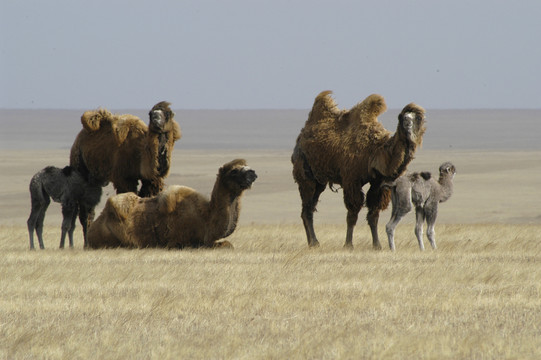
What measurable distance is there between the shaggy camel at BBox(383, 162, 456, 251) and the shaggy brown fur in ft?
9.36

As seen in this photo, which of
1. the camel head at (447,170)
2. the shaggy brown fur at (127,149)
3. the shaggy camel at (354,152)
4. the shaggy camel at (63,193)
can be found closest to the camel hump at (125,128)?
the shaggy brown fur at (127,149)

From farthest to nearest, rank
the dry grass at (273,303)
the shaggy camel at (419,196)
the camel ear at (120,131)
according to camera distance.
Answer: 1. the camel ear at (120,131)
2. the shaggy camel at (419,196)
3. the dry grass at (273,303)

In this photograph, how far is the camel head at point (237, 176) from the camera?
13.2 meters

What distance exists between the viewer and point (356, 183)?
13.6 metres

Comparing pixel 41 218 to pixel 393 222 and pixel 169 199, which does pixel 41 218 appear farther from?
pixel 393 222

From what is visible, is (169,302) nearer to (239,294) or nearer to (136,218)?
(239,294)

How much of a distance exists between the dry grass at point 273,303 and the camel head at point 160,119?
159 centimetres

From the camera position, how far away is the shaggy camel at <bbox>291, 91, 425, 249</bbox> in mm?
13117

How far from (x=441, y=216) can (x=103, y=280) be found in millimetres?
14936

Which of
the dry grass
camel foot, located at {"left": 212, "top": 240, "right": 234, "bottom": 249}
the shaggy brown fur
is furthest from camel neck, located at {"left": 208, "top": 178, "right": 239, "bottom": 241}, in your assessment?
the shaggy brown fur


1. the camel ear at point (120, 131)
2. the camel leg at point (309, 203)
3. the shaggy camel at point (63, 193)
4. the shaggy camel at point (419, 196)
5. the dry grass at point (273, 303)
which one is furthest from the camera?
the camel leg at point (309, 203)

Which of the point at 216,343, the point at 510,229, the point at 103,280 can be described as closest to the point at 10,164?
the point at 510,229

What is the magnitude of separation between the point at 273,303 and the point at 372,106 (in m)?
5.00

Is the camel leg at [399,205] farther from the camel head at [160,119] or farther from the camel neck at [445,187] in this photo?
the camel head at [160,119]
